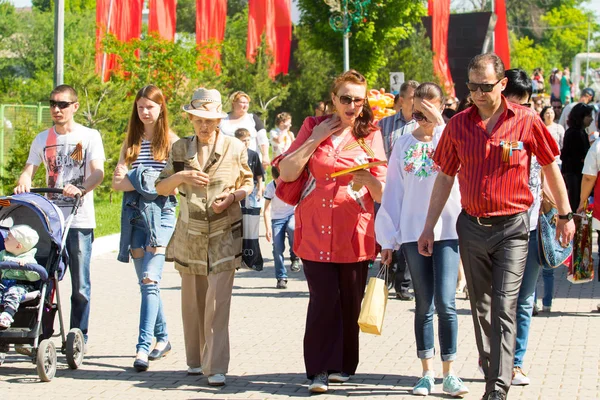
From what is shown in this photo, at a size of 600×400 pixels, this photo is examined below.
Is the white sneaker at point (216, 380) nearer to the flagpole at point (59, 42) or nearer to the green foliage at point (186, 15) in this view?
the flagpole at point (59, 42)

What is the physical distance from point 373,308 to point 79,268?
103 inches

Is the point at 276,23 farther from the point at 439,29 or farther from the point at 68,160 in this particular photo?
the point at 68,160

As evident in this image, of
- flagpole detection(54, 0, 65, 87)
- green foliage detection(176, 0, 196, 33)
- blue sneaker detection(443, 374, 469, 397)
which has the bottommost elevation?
blue sneaker detection(443, 374, 469, 397)

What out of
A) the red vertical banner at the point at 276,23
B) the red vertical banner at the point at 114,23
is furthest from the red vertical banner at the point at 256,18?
the red vertical banner at the point at 114,23

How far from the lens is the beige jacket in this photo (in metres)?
7.27

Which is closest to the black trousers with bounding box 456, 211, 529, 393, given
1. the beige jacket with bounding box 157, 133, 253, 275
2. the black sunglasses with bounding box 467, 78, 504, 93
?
the black sunglasses with bounding box 467, 78, 504, 93

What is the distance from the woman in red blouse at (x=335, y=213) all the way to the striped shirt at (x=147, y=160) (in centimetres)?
129

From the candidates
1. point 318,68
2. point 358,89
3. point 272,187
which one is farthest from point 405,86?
point 318,68

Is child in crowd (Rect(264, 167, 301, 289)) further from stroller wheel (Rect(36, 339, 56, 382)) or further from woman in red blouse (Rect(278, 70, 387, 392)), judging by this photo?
woman in red blouse (Rect(278, 70, 387, 392))

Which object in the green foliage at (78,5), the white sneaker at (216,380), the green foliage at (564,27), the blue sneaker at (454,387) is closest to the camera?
the blue sneaker at (454,387)

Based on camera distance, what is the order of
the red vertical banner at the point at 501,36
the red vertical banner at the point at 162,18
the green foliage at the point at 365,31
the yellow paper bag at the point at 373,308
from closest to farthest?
1. the yellow paper bag at the point at 373,308
2. the red vertical banner at the point at 162,18
3. the green foliage at the point at 365,31
4. the red vertical banner at the point at 501,36

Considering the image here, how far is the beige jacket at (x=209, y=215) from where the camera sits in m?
7.27

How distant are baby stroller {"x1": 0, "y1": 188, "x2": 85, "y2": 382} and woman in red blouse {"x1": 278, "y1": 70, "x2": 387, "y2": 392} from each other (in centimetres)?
177

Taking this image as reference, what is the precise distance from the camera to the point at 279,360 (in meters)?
8.04
